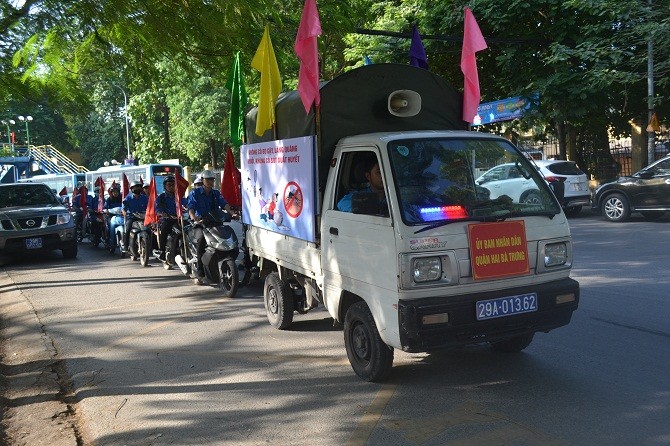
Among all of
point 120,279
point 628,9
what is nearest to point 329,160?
point 120,279

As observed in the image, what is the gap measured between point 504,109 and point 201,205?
13.0m

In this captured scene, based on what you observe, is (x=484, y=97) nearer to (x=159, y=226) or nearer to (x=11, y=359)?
(x=159, y=226)

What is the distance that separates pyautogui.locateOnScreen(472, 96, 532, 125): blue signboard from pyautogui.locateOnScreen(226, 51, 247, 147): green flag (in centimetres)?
1200

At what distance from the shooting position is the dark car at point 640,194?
15.2 meters

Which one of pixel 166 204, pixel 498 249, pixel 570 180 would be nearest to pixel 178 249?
pixel 166 204

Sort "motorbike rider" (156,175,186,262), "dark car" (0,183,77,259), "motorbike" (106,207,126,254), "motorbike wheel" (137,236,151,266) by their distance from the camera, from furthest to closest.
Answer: "motorbike" (106,207,126,254) < "dark car" (0,183,77,259) < "motorbike wheel" (137,236,151,266) < "motorbike rider" (156,175,186,262)

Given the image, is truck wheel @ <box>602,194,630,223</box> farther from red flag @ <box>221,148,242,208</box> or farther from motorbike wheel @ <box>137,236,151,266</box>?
motorbike wheel @ <box>137,236,151,266</box>

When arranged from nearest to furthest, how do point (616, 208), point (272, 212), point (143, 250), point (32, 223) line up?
1. point (272, 212)
2. point (143, 250)
3. point (32, 223)
4. point (616, 208)

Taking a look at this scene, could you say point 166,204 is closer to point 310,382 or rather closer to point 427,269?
point 310,382

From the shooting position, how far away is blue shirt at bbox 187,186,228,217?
9977 mm

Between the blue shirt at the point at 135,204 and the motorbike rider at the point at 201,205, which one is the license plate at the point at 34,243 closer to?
the blue shirt at the point at 135,204

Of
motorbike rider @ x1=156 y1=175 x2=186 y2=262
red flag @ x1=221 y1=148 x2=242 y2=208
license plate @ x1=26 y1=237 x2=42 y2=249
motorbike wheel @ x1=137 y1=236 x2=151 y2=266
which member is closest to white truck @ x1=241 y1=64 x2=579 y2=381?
red flag @ x1=221 y1=148 x2=242 y2=208

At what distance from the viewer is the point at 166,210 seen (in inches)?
476

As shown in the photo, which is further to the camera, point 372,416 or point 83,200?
A: point 83,200
